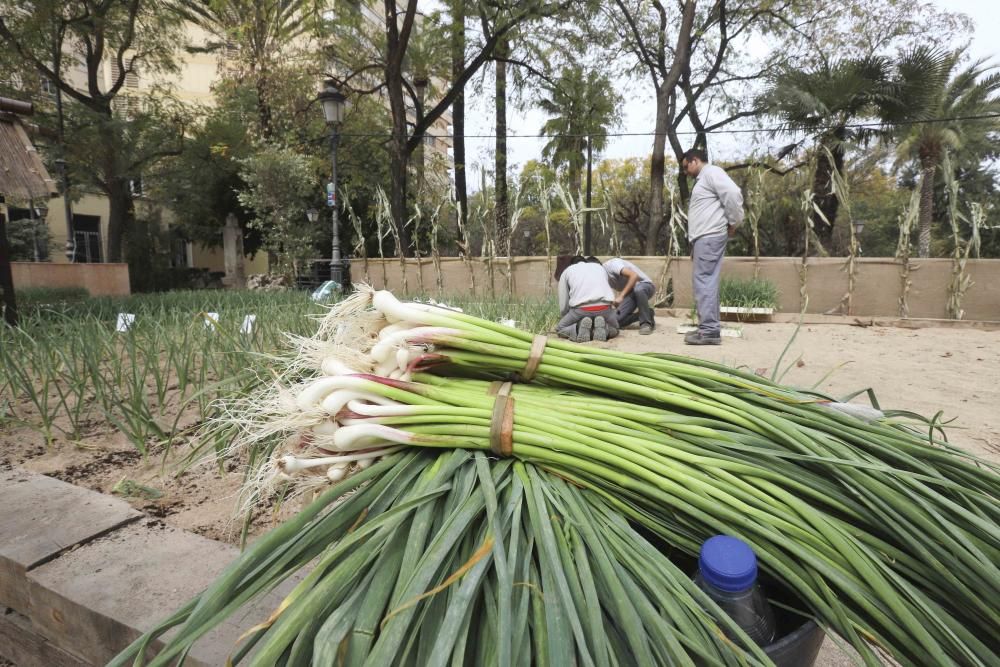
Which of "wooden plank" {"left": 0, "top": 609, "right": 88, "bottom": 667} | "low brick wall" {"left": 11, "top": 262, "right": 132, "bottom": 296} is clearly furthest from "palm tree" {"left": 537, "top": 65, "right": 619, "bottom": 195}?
"wooden plank" {"left": 0, "top": 609, "right": 88, "bottom": 667}

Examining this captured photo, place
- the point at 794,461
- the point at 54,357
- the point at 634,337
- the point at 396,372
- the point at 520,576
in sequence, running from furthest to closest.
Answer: the point at 634,337 → the point at 54,357 → the point at 396,372 → the point at 794,461 → the point at 520,576

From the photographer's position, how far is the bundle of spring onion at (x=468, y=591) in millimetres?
538

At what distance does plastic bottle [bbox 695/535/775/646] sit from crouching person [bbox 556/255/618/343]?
155 inches

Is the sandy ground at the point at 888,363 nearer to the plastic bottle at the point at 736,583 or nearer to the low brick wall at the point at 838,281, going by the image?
the plastic bottle at the point at 736,583

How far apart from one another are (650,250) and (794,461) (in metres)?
12.3

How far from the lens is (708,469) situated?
28.5 inches

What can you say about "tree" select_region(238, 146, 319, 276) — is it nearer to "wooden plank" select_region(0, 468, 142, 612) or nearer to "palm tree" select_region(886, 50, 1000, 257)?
"wooden plank" select_region(0, 468, 142, 612)

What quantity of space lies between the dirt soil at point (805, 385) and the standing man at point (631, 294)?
0.71ft

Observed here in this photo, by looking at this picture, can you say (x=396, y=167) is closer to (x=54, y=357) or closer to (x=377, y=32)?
(x=377, y=32)

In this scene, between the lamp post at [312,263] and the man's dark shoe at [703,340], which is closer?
the man's dark shoe at [703,340]

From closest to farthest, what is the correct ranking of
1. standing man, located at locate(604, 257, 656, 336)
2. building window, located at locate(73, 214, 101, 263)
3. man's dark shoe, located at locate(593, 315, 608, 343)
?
1. man's dark shoe, located at locate(593, 315, 608, 343)
2. standing man, located at locate(604, 257, 656, 336)
3. building window, located at locate(73, 214, 101, 263)

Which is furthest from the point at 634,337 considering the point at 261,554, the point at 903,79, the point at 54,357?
the point at 903,79

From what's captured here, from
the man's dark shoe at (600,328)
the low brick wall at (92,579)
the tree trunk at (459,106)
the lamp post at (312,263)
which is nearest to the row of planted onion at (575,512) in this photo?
the low brick wall at (92,579)

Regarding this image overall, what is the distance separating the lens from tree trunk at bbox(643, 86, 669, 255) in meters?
11.7
